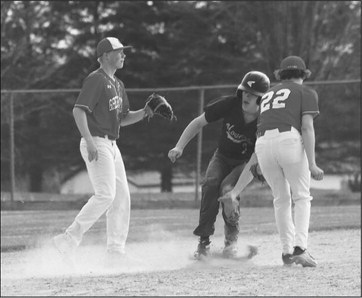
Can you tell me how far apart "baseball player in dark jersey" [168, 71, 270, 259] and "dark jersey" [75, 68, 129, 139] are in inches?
26.4

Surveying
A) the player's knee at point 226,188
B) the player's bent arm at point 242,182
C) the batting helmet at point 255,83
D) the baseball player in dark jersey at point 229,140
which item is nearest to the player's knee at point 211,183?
the baseball player in dark jersey at point 229,140

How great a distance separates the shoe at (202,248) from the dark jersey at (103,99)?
1.37 metres

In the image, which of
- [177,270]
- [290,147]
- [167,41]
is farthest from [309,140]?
[167,41]

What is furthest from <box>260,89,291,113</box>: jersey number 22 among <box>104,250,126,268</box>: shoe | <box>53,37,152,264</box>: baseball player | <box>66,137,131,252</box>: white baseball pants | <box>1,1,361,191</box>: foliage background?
<box>1,1,361,191</box>: foliage background

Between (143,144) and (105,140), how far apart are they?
11764mm

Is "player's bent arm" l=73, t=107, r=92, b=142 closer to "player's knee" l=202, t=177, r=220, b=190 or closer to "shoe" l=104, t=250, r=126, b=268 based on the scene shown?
"player's knee" l=202, t=177, r=220, b=190

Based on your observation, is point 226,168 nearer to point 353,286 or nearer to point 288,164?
point 288,164

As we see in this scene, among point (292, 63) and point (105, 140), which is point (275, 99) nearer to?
point (292, 63)

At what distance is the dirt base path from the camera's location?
662 centimetres

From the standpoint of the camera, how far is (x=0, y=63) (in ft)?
79.0

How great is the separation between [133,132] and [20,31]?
302 inches

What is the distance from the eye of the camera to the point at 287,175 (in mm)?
6742

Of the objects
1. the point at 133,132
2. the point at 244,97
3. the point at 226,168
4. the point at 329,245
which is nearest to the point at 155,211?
the point at 133,132

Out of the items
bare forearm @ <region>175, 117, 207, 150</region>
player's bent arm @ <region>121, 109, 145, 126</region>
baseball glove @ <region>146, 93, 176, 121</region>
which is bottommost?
bare forearm @ <region>175, 117, 207, 150</region>
